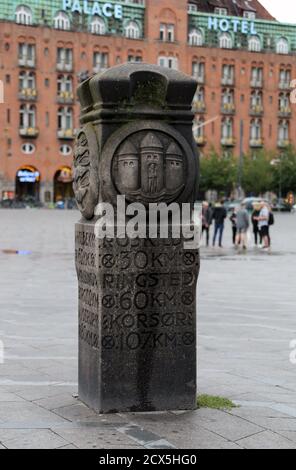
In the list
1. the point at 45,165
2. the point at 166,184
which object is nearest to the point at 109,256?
the point at 166,184

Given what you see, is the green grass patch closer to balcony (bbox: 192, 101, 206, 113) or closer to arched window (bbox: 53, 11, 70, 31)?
arched window (bbox: 53, 11, 70, 31)

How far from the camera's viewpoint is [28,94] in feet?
236

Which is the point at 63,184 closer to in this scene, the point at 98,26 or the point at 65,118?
the point at 65,118

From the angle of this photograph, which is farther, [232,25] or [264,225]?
[232,25]

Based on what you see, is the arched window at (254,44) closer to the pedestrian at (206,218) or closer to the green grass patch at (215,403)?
the pedestrian at (206,218)

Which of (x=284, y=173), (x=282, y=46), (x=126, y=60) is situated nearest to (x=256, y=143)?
(x=284, y=173)

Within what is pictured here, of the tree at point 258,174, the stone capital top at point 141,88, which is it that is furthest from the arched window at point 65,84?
the stone capital top at point 141,88

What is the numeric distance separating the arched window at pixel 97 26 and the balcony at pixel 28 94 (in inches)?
345

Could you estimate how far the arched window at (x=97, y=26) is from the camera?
245 feet

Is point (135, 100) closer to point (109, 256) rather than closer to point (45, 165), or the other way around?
point (109, 256)

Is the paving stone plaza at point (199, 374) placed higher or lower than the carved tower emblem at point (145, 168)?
lower

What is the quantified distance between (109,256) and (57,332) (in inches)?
155

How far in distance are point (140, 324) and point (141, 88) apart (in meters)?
1.71

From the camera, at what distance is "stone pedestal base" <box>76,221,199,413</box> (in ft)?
17.5
